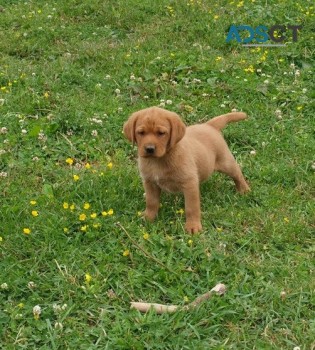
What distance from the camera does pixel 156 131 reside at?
4594 mm

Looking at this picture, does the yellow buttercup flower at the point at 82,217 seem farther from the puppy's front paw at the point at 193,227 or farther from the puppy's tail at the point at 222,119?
the puppy's tail at the point at 222,119

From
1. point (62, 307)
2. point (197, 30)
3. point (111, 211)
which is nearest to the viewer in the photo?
point (62, 307)

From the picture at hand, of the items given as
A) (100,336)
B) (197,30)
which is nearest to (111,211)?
(100,336)

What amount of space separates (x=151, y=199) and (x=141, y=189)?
467 mm

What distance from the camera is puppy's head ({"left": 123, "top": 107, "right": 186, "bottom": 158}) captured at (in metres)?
4.57

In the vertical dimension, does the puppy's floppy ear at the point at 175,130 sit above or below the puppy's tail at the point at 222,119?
above

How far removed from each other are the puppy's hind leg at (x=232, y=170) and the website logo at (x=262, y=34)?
3440 millimetres

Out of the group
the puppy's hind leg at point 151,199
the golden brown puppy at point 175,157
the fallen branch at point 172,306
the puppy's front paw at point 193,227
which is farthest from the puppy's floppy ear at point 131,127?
the fallen branch at point 172,306

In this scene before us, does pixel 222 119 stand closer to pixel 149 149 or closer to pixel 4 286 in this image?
pixel 149 149

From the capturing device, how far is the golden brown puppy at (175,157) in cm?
460

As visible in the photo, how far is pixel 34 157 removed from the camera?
234 inches

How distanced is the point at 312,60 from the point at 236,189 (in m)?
3.12

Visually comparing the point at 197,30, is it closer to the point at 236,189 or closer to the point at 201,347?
the point at 236,189

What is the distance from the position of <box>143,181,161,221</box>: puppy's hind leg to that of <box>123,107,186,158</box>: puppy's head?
426 mm
